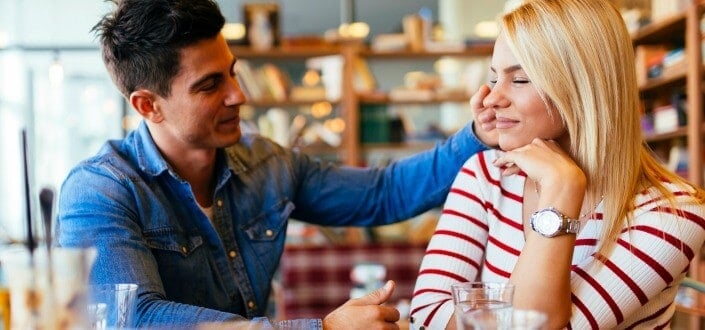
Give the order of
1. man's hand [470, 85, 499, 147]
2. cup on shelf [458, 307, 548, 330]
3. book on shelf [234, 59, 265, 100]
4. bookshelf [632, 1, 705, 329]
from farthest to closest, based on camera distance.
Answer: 1. book on shelf [234, 59, 265, 100]
2. bookshelf [632, 1, 705, 329]
3. man's hand [470, 85, 499, 147]
4. cup on shelf [458, 307, 548, 330]

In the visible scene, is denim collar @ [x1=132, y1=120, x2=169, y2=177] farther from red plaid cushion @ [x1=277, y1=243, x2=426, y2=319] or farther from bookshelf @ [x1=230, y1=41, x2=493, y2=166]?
bookshelf @ [x1=230, y1=41, x2=493, y2=166]

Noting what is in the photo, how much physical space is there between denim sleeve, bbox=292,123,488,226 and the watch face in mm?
745

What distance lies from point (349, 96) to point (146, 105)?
13.4 feet

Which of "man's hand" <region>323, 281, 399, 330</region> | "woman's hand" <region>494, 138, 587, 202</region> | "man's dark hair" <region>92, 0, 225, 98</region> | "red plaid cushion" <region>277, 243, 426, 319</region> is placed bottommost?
"red plaid cushion" <region>277, 243, 426, 319</region>

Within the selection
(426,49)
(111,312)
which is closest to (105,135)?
(426,49)

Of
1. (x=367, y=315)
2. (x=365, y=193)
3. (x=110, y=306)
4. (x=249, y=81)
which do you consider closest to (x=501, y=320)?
(x=367, y=315)

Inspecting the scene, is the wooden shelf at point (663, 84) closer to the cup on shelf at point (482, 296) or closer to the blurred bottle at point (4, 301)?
the cup on shelf at point (482, 296)

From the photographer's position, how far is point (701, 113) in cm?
460

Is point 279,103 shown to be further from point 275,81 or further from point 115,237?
point 115,237

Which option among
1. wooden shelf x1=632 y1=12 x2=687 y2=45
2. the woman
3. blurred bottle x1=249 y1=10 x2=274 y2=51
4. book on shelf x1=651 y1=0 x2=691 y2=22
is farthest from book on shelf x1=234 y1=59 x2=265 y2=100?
the woman

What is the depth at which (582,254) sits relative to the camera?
168cm

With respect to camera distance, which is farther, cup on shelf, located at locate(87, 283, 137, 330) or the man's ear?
the man's ear

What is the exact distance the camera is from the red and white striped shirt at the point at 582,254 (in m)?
1.56

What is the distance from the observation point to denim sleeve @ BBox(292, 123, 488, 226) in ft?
7.55
